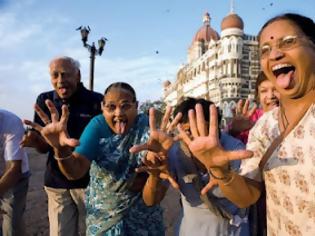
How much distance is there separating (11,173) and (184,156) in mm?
1820

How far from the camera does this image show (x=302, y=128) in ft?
4.79

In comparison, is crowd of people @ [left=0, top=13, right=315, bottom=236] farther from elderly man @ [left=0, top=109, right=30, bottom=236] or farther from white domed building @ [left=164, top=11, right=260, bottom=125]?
white domed building @ [left=164, top=11, right=260, bottom=125]

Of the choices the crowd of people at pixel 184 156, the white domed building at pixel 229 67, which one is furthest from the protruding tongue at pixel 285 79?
the white domed building at pixel 229 67

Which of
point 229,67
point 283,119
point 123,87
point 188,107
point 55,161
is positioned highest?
point 229,67

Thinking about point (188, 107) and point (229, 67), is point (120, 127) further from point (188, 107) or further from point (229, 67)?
point (229, 67)

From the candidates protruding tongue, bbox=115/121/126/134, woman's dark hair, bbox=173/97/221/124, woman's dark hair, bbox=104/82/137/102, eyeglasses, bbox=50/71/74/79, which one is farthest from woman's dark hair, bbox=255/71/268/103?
eyeglasses, bbox=50/71/74/79

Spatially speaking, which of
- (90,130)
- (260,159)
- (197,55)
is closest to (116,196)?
(90,130)

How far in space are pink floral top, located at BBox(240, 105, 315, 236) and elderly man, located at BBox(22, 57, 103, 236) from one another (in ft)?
7.42

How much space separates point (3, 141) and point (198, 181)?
200cm

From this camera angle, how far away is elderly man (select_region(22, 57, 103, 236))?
3.46 m

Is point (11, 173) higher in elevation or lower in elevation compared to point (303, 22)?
lower

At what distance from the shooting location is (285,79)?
151 cm

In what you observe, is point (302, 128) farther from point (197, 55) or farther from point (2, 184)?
point (197, 55)

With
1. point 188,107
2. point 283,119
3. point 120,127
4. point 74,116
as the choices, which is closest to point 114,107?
point 120,127
